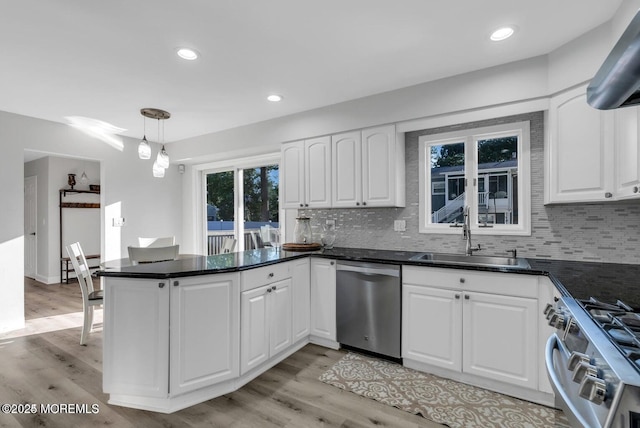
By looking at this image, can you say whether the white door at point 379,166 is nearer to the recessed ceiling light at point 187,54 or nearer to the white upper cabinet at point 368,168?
the white upper cabinet at point 368,168

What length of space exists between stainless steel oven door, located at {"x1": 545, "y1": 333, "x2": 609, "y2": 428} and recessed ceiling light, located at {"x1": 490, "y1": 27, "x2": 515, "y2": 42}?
1.94m

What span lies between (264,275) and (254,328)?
41 centimetres

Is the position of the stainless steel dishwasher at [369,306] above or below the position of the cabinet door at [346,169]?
below

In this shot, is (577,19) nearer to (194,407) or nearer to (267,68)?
(267,68)

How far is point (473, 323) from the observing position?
2.26 meters

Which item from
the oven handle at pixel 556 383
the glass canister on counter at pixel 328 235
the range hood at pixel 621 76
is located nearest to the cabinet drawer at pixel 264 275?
the glass canister on counter at pixel 328 235

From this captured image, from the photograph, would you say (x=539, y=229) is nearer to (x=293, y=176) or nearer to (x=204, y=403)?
(x=293, y=176)

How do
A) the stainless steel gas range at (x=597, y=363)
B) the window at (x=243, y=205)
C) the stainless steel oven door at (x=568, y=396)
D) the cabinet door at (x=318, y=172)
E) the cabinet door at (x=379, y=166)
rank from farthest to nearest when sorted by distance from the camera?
the window at (x=243, y=205) → the cabinet door at (x=318, y=172) → the cabinet door at (x=379, y=166) → the stainless steel oven door at (x=568, y=396) → the stainless steel gas range at (x=597, y=363)

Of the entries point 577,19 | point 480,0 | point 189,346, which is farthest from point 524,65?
point 189,346

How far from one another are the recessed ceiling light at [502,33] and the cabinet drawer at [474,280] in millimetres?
1654

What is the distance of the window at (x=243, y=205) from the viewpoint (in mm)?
4562

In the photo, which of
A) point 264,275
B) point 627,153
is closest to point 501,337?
point 627,153

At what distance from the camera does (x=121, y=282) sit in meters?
2.01

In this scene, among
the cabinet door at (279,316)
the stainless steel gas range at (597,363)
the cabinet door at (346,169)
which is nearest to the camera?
the stainless steel gas range at (597,363)
